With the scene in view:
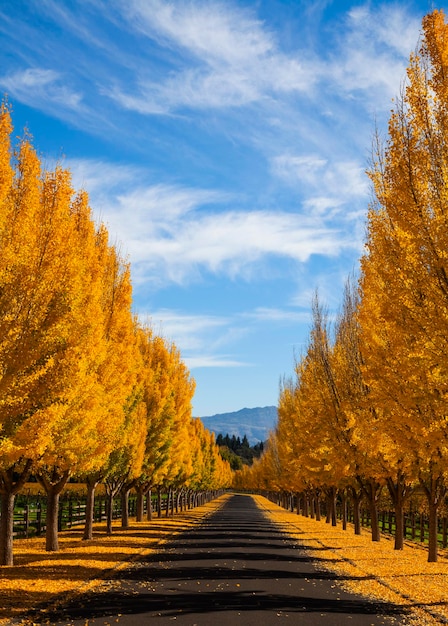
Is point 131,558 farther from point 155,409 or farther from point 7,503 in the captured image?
point 155,409

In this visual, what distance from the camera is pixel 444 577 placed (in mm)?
15977

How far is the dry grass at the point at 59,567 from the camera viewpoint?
11.8 metres

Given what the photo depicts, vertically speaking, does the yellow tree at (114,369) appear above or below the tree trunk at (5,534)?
above

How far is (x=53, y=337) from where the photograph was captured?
1301 centimetres

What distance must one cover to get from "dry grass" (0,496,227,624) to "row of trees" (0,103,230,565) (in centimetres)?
99

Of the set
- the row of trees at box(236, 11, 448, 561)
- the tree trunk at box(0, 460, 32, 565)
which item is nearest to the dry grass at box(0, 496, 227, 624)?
the tree trunk at box(0, 460, 32, 565)

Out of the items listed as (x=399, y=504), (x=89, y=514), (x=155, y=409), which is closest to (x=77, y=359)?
(x=89, y=514)

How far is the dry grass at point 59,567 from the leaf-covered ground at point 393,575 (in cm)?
578

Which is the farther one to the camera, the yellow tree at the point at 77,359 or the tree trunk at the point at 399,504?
the tree trunk at the point at 399,504

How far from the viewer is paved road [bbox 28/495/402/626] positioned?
1015 cm

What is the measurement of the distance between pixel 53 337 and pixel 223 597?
592 centimetres

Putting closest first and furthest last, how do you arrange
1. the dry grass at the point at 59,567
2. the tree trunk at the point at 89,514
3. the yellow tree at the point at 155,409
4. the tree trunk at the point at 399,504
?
the dry grass at the point at 59,567 < the tree trunk at the point at 399,504 < the tree trunk at the point at 89,514 < the yellow tree at the point at 155,409

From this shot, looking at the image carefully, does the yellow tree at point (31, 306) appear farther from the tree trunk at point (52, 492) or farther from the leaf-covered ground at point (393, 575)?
the leaf-covered ground at point (393, 575)

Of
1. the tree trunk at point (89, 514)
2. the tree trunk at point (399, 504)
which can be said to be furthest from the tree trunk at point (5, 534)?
the tree trunk at point (399, 504)
